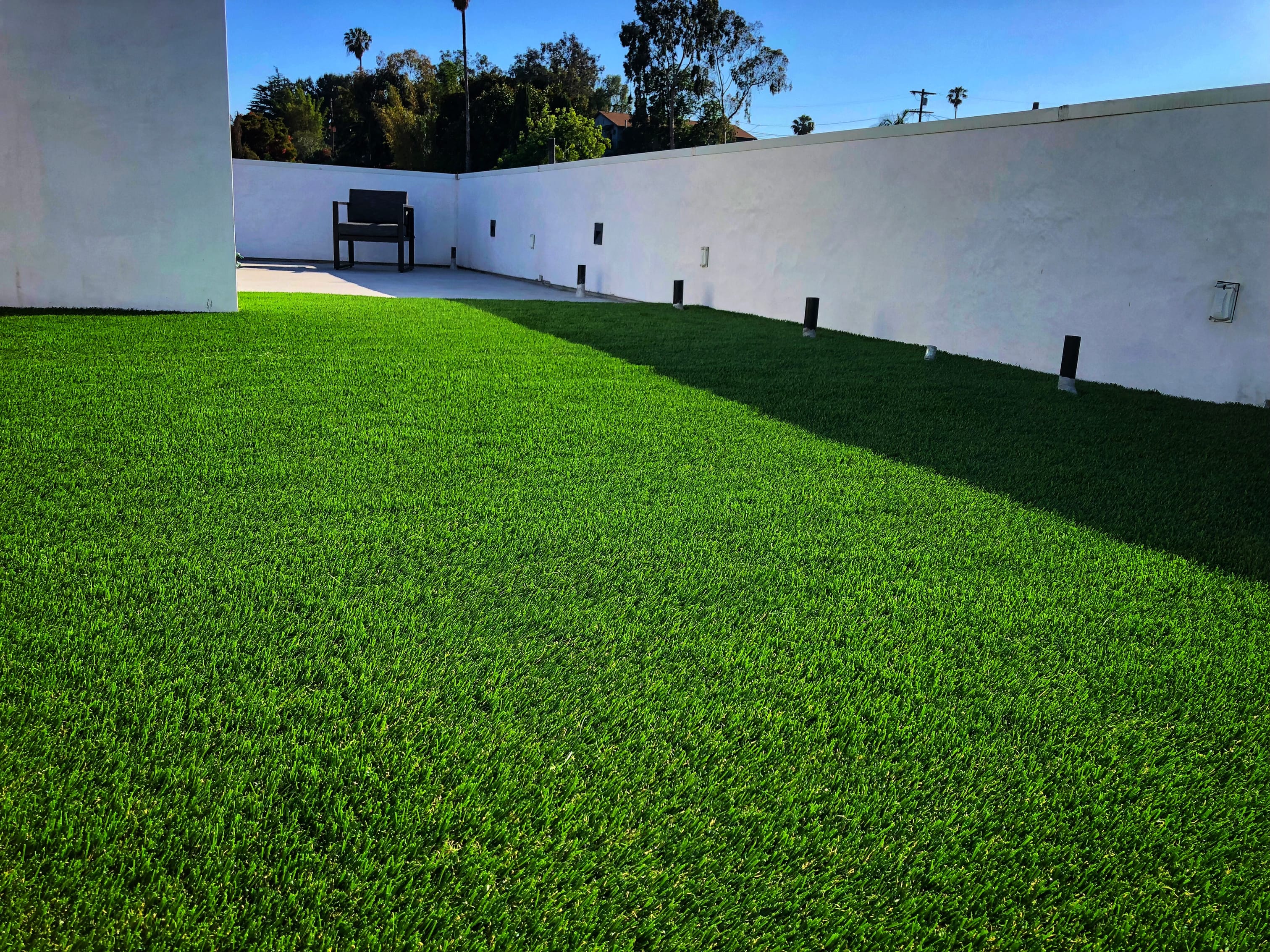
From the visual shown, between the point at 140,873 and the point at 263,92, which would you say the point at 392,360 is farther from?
the point at 263,92

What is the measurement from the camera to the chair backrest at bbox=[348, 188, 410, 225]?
18109mm

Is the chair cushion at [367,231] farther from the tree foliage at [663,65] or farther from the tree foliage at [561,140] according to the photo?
the tree foliage at [663,65]

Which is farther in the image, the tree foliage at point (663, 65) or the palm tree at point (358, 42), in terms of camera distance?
the palm tree at point (358, 42)

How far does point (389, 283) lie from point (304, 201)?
281 inches

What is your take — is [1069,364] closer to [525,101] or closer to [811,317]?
[811,317]

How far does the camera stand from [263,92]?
53.0 meters

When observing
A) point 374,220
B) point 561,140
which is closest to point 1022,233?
point 374,220

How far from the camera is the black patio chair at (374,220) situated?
17.9m

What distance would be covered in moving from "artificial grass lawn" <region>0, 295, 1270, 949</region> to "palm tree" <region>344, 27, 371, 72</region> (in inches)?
2639

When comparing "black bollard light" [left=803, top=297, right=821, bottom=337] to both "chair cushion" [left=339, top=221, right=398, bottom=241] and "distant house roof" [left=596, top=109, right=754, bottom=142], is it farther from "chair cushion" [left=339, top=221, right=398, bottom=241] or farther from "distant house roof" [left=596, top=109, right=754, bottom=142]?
"distant house roof" [left=596, top=109, right=754, bottom=142]

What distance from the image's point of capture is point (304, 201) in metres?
20.7

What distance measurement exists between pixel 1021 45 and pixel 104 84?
46458 mm

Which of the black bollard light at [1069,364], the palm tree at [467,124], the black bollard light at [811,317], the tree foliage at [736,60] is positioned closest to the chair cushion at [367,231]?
the black bollard light at [811,317]

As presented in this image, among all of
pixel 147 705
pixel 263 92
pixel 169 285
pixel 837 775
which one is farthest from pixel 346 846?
pixel 263 92
